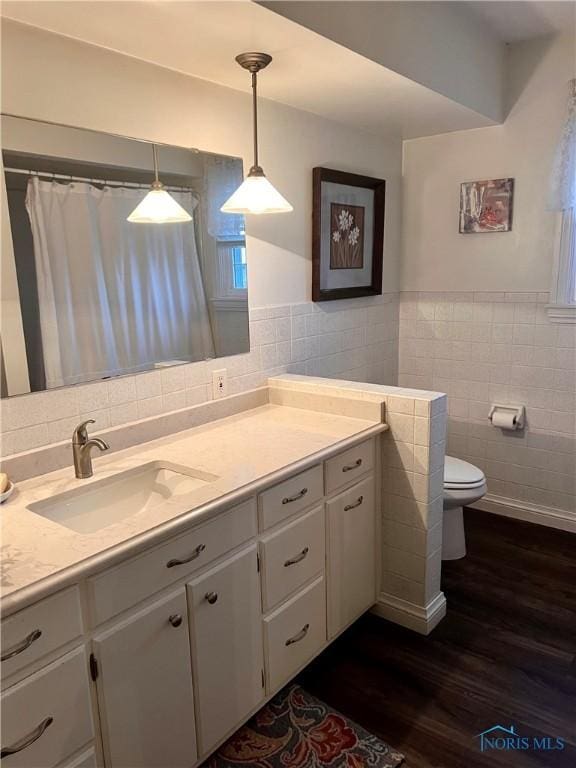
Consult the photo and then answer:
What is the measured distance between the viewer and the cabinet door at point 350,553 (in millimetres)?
2125

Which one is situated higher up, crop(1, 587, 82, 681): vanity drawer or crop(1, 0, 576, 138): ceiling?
crop(1, 0, 576, 138): ceiling

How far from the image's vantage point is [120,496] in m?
1.84

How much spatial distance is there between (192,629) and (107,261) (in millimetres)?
1209

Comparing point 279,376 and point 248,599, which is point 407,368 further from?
point 248,599

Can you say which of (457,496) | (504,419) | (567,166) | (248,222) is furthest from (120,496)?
(567,166)

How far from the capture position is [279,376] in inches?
105

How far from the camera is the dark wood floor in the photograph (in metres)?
1.85

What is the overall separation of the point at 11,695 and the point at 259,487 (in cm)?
80

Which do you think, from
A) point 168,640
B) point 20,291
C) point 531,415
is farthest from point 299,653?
point 531,415

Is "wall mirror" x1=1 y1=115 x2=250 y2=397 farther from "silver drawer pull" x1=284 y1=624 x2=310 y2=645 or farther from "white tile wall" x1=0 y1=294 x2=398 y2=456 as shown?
"silver drawer pull" x1=284 y1=624 x2=310 y2=645

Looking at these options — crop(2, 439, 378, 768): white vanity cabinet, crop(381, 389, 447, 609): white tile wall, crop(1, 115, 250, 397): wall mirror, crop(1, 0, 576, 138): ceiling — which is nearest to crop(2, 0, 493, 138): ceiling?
crop(1, 0, 576, 138): ceiling

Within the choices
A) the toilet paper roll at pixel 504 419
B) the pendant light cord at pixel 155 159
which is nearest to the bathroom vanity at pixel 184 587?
the pendant light cord at pixel 155 159

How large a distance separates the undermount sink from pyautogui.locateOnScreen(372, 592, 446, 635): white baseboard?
1.13 metres

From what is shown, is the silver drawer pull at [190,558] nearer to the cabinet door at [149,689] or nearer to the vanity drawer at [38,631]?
the cabinet door at [149,689]
